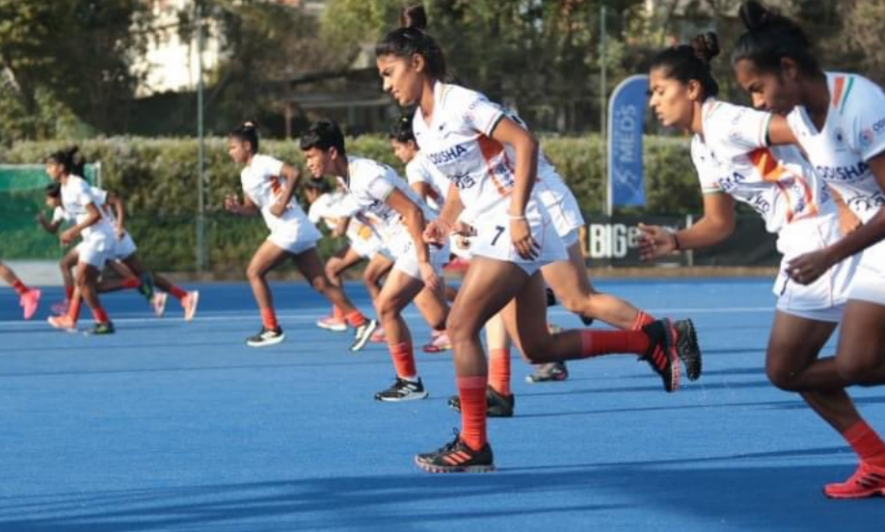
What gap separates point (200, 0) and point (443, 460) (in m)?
34.2

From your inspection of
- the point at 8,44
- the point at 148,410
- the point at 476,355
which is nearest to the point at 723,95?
the point at 8,44

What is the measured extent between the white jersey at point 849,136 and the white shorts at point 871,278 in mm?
190

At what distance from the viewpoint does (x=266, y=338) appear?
674 inches

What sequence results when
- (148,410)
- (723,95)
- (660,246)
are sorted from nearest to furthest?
(660,246) < (148,410) < (723,95)

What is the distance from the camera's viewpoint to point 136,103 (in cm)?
4178

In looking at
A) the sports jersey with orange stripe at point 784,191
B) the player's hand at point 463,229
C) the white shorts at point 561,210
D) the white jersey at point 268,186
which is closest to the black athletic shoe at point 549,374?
the white shorts at point 561,210

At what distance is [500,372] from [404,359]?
1192 millimetres

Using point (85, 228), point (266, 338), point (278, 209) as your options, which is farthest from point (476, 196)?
point (85, 228)

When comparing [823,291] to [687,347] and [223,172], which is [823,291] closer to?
[687,347]

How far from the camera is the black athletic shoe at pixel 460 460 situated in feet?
27.8

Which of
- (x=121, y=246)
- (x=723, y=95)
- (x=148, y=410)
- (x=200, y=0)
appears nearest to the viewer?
(x=148, y=410)

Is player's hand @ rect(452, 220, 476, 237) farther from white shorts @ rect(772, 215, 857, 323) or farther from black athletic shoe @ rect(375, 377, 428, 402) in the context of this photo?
black athletic shoe @ rect(375, 377, 428, 402)

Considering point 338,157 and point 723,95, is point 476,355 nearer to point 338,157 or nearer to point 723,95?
point 338,157

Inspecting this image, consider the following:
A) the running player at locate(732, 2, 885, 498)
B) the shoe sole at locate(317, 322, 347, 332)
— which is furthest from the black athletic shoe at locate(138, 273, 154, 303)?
the running player at locate(732, 2, 885, 498)
